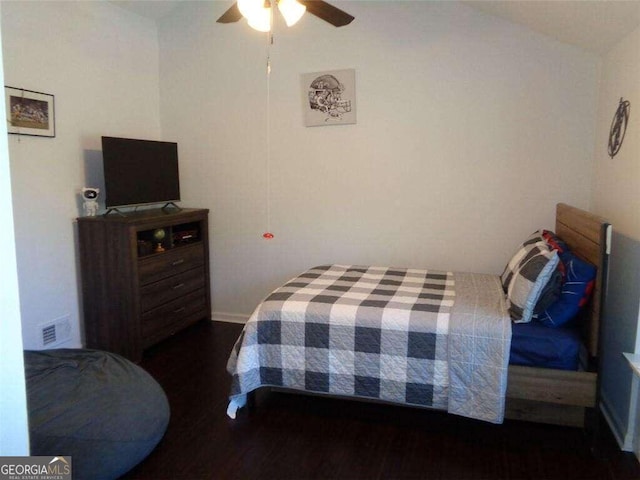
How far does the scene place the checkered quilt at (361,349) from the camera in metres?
2.49

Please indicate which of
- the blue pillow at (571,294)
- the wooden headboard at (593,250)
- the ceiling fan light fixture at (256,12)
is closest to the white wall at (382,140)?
the wooden headboard at (593,250)

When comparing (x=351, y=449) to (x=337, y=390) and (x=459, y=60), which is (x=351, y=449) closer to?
(x=337, y=390)

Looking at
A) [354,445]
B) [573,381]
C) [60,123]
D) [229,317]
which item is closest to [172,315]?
[229,317]

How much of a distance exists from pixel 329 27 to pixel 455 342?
2.72m

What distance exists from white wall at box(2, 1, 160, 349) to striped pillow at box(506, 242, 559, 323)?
9.87 ft

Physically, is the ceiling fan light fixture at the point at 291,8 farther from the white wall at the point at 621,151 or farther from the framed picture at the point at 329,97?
the white wall at the point at 621,151

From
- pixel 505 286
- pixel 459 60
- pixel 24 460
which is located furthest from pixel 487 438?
pixel 459 60

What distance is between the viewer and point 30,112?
125 inches

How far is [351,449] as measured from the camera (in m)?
2.43

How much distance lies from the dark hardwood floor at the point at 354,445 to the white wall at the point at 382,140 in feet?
4.85

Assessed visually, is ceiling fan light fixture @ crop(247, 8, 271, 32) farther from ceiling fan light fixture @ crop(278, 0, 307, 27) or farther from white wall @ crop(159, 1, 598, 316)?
white wall @ crop(159, 1, 598, 316)

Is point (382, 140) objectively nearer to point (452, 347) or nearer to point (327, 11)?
point (327, 11)

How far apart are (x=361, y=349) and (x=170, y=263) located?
188 centimetres

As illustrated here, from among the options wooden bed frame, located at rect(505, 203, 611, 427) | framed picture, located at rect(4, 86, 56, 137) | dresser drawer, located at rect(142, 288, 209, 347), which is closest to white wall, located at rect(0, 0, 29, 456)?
wooden bed frame, located at rect(505, 203, 611, 427)
